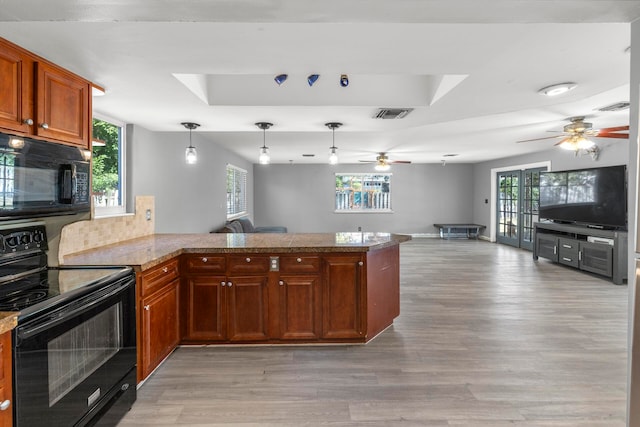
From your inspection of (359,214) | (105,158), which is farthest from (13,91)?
(359,214)

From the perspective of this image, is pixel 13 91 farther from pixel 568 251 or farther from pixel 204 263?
pixel 568 251

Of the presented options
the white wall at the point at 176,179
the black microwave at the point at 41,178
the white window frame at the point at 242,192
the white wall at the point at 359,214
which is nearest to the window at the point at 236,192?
the white window frame at the point at 242,192

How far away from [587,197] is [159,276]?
6692 millimetres

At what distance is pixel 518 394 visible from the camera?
2336 millimetres

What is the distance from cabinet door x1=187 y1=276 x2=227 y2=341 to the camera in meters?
2.97

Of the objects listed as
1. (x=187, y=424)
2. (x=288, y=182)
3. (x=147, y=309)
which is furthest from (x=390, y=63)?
(x=288, y=182)

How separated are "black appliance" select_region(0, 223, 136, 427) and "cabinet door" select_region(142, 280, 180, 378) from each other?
17cm

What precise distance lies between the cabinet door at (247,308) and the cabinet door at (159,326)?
42 centimetres

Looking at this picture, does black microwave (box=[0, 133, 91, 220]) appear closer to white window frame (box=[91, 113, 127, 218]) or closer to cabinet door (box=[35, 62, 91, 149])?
cabinet door (box=[35, 62, 91, 149])


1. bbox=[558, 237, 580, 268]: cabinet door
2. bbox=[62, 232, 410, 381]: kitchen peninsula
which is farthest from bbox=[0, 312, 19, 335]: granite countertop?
bbox=[558, 237, 580, 268]: cabinet door

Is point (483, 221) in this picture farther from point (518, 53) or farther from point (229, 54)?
point (229, 54)

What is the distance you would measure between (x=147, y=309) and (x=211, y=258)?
2.19ft

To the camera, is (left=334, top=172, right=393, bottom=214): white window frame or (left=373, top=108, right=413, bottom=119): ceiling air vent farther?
(left=334, top=172, right=393, bottom=214): white window frame

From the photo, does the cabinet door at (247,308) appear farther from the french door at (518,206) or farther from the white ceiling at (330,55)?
the french door at (518,206)
